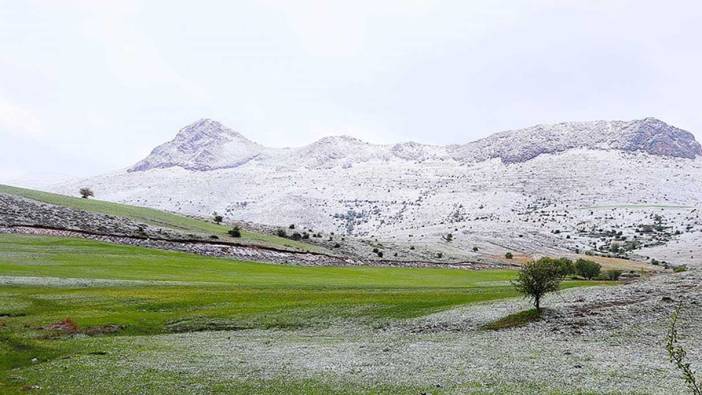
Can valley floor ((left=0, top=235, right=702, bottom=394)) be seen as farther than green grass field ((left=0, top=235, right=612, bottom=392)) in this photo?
No

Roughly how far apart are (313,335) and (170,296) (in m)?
22.6

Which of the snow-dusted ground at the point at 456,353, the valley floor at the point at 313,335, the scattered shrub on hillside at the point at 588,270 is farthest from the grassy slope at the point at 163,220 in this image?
the snow-dusted ground at the point at 456,353

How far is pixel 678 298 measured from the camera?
1877 inches

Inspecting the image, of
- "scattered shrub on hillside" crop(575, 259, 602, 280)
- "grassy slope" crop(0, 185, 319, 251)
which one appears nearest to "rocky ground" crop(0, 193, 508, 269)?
"grassy slope" crop(0, 185, 319, 251)

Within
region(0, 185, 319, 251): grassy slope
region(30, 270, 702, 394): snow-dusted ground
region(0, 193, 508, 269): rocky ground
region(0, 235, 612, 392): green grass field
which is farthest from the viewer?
region(0, 185, 319, 251): grassy slope

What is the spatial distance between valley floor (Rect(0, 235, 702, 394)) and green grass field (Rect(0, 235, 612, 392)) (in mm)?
Result: 227

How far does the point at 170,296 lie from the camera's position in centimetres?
6078

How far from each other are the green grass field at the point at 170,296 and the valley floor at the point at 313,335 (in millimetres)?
227

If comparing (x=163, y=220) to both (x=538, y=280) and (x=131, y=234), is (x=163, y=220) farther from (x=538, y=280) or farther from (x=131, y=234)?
(x=538, y=280)

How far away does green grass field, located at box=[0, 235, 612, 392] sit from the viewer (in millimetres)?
45375

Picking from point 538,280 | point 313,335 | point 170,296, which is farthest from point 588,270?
point 170,296

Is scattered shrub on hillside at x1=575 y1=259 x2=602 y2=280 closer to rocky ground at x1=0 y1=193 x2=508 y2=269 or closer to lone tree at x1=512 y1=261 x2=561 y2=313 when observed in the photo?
rocky ground at x1=0 y1=193 x2=508 y2=269

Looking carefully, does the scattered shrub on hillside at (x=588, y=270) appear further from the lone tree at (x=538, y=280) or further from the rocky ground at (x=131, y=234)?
the lone tree at (x=538, y=280)

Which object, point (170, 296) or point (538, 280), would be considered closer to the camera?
point (538, 280)
